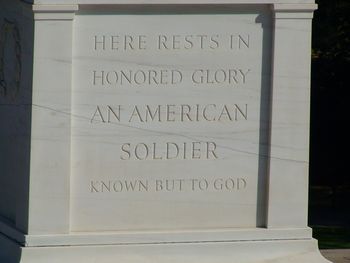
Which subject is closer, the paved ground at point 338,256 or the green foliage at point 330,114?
the paved ground at point 338,256

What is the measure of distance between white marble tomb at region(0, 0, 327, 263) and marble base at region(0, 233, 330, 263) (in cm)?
1

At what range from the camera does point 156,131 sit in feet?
32.0

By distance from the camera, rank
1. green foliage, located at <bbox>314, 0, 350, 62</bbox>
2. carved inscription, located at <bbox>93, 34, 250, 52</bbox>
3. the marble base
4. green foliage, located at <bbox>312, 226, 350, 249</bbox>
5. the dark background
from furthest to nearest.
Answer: the dark background, green foliage, located at <bbox>314, 0, 350, 62</bbox>, green foliage, located at <bbox>312, 226, 350, 249</bbox>, carved inscription, located at <bbox>93, 34, 250, 52</bbox>, the marble base

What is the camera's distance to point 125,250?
9664 millimetres

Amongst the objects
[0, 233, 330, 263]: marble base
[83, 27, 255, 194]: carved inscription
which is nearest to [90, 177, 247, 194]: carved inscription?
[83, 27, 255, 194]: carved inscription

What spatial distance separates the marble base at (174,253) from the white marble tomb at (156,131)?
0.01 metres

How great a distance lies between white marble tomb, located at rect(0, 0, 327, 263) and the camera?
9.52 m

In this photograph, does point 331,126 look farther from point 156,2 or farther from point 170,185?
point 156,2

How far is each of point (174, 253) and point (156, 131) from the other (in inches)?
37.1

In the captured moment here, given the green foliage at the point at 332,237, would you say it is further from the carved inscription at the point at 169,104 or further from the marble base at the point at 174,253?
the carved inscription at the point at 169,104

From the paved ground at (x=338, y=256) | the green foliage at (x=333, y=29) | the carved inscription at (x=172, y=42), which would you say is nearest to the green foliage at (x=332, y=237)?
the green foliage at (x=333, y=29)

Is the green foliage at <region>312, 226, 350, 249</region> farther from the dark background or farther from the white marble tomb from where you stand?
the white marble tomb

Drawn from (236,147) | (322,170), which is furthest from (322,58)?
(236,147)

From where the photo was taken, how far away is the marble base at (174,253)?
955 centimetres
